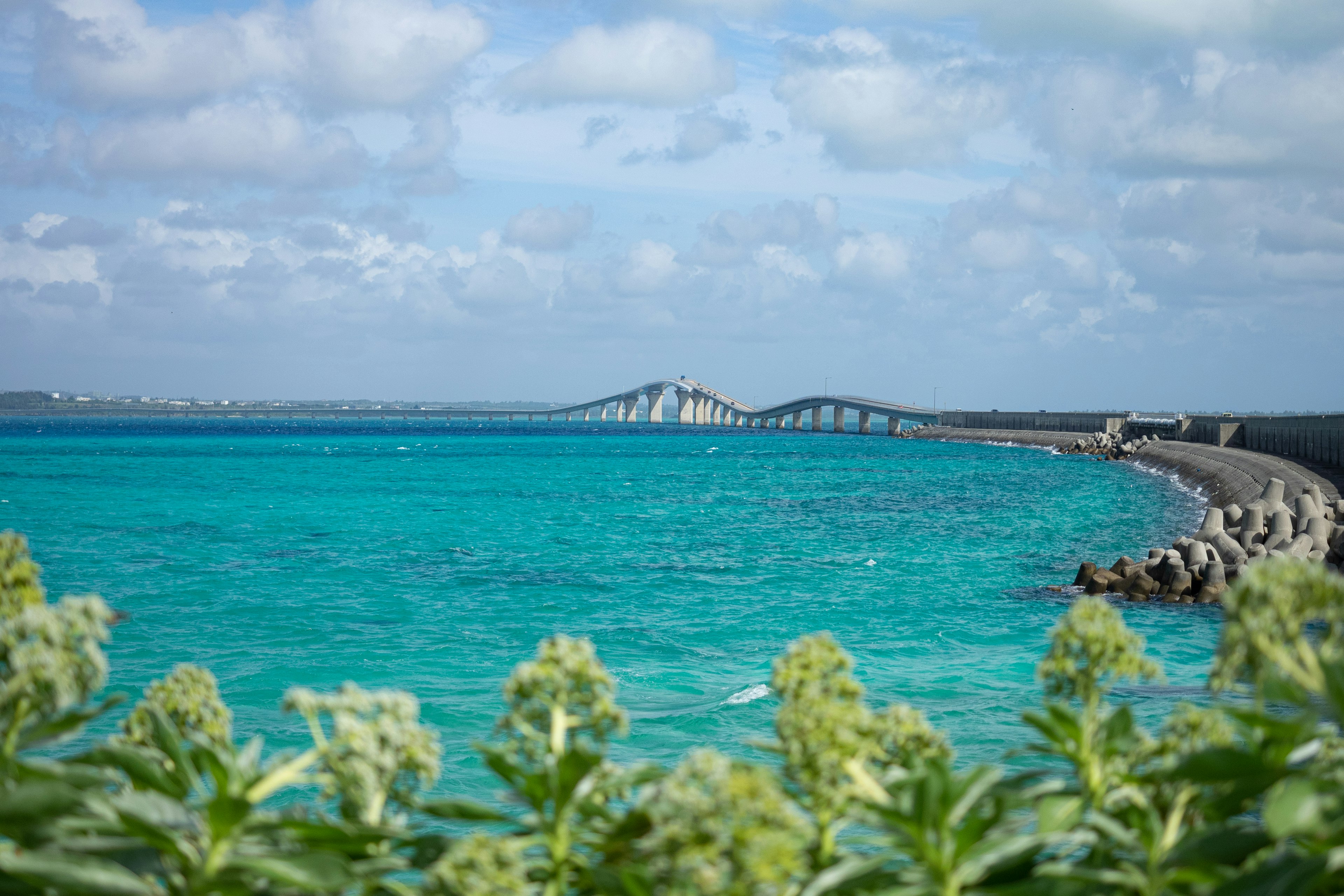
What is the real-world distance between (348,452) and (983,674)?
86816 millimetres

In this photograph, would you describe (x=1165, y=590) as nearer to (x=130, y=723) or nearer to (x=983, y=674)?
(x=983, y=674)

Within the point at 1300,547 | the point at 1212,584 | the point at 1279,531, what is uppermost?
the point at 1279,531

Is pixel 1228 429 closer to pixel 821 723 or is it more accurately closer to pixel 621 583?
pixel 621 583

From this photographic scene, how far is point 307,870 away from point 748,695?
1128 centimetres

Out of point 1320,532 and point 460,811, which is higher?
point 460,811

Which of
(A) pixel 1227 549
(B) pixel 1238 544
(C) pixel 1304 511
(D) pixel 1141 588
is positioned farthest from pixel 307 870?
(C) pixel 1304 511

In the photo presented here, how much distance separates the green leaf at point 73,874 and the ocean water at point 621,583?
0.77 m

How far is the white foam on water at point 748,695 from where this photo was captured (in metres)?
12.4

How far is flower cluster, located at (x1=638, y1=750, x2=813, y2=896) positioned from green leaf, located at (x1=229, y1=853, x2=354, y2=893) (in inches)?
22.8

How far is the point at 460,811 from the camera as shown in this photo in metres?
2.02

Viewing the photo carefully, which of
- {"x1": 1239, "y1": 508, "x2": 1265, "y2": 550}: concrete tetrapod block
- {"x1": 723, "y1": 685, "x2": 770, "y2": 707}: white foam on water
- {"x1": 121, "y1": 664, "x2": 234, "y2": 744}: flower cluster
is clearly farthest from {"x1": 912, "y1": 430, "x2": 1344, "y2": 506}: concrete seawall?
{"x1": 121, "y1": 664, "x2": 234, "y2": 744}: flower cluster

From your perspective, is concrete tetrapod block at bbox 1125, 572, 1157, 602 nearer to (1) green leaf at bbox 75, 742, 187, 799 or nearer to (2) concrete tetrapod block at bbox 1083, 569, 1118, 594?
(2) concrete tetrapod block at bbox 1083, 569, 1118, 594

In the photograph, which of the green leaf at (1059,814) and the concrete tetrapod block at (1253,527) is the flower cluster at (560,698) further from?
the concrete tetrapod block at (1253,527)

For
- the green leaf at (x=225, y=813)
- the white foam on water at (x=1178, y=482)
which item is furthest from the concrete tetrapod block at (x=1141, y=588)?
the white foam on water at (x=1178, y=482)
